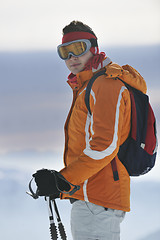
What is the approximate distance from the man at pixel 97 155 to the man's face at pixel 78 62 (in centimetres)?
6

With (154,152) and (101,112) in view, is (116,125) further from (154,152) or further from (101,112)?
(154,152)

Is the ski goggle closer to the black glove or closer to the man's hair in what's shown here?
the man's hair

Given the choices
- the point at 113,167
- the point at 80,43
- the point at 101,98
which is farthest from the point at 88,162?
the point at 80,43

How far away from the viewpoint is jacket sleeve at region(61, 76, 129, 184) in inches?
88.5

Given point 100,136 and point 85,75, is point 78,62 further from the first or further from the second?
point 100,136

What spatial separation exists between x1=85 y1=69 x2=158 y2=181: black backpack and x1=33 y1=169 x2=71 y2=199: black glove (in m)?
0.35

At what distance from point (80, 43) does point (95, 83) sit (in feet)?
1.68

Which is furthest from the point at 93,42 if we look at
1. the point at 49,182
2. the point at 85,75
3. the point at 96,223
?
the point at 96,223

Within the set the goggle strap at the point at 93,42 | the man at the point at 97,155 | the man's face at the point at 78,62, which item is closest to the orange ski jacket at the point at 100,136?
the man at the point at 97,155

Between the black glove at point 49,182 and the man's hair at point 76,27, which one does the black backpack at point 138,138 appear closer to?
the black glove at point 49,182

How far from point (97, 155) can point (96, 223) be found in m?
0.46

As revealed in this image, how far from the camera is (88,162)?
2.24m

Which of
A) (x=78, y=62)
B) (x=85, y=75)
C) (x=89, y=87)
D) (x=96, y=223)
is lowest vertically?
(x=96, y=223)

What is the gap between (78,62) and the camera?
8.94 feet
